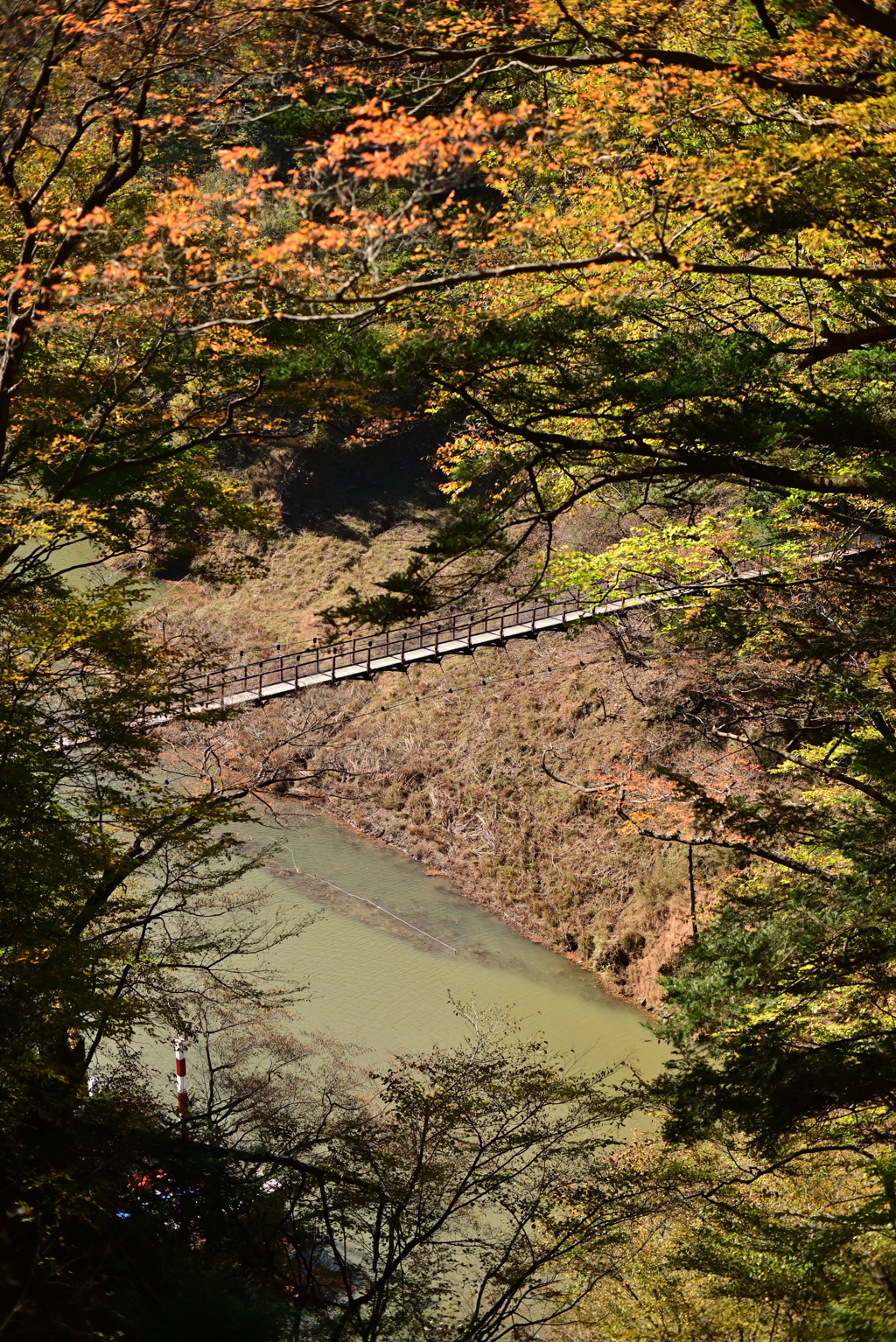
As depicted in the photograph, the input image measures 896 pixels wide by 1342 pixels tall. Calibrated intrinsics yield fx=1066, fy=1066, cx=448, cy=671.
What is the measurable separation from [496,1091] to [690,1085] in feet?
7.12

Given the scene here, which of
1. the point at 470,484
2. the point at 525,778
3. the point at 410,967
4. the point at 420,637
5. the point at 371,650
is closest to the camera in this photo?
the point at 470,484

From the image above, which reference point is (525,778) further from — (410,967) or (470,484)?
(470,484)

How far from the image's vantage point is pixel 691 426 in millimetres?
4305

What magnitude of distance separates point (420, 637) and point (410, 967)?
14.5 feet

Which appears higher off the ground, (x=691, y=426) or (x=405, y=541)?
(x=405, y=541)

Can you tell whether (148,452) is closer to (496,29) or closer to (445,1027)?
(496,29)

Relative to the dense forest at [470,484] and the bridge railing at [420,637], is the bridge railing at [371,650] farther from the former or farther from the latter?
the dense forest at [470,484]

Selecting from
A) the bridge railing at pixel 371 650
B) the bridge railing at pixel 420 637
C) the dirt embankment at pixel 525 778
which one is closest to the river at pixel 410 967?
the dirt embankment at pixel 525 778

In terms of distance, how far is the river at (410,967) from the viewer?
11.8 metres

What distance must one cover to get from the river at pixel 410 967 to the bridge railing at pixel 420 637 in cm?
271

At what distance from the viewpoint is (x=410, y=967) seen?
13.3m

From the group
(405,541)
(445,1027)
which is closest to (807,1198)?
(445,1027)

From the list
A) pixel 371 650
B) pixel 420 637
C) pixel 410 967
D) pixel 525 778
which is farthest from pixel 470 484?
pixel 525 778

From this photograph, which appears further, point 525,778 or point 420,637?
point 525,778
